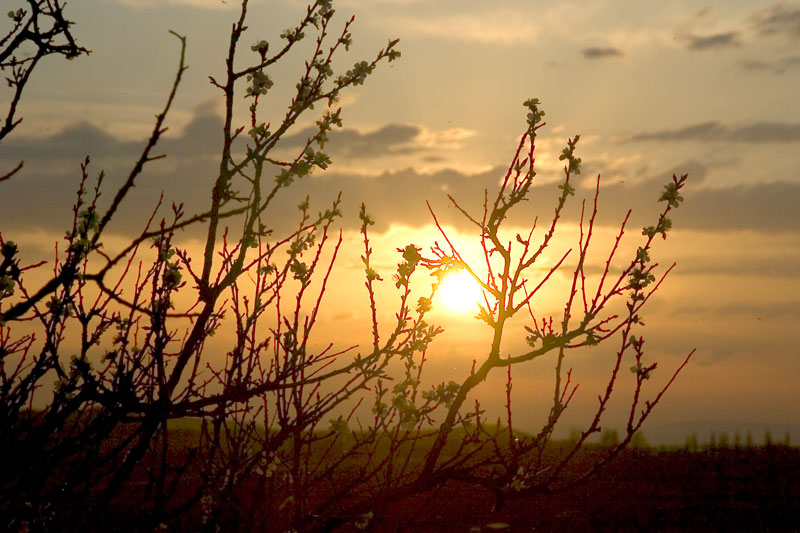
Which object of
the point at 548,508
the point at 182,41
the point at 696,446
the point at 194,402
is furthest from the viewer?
the point at 696,446

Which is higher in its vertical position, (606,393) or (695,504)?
(606,393)

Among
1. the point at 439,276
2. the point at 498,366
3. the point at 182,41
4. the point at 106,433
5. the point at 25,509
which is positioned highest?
the point at 182,41

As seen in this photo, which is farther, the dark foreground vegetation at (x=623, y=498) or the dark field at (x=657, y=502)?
the dark field at (x=657, y=502)

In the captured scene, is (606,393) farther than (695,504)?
No

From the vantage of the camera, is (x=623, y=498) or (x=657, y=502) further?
(x=623, y=498)

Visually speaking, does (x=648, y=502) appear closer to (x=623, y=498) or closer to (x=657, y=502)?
(x=657, y=502)

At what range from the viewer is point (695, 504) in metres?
10.5

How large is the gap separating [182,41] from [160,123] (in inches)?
11.5

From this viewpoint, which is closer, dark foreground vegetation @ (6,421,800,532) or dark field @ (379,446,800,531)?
dark foreground vegetation @ (6,421,800,532)

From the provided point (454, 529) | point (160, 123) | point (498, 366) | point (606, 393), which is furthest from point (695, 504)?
point (160, 123)

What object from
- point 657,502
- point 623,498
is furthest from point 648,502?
point 623,498

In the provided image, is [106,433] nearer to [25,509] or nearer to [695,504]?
[25,509]

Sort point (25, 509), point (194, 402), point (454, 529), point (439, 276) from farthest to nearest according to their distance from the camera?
point (454, 529) < point (439, 276) < point (25, 509) < point (194, 402)

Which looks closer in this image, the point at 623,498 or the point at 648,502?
the point at 648,502
